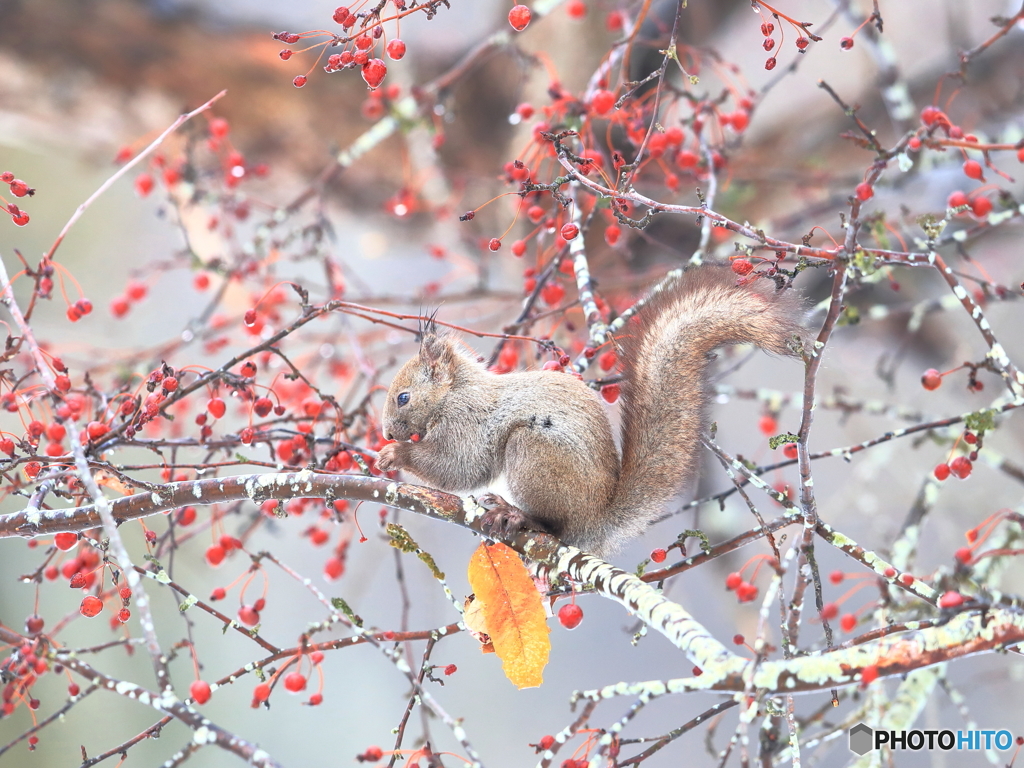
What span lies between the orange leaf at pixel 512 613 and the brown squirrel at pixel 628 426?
119 millimetres

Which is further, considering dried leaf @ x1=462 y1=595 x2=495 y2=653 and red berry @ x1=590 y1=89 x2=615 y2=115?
red berry @ x1=590 y1=89 x2=615 y2=115

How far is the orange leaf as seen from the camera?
1236 mm

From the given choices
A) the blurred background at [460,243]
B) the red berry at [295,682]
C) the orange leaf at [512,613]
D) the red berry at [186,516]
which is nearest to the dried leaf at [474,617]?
the orange leaf at [512,613]

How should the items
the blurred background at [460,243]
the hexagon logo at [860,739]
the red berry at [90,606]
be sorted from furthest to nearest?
the blurred background at [460,243], the hexagon logo at [860,739], the red berry at [90,606]

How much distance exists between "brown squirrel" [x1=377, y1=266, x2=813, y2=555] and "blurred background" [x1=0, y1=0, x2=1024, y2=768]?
1.79 ft

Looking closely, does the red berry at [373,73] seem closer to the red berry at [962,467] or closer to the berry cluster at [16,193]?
the berry cluster at [16,193]

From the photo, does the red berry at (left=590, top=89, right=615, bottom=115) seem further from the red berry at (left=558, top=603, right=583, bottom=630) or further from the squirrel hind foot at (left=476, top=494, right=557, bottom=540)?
the red berry at (left=558, top=603, right=583, bottom=630)

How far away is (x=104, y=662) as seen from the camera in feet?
11.4

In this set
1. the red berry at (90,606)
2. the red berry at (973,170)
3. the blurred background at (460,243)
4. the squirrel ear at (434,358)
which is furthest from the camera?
the blurred background at (460,243)

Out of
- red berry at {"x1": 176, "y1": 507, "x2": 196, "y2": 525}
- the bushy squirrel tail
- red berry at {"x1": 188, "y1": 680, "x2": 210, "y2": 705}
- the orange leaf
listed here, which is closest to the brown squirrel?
the bushy squirrel tail

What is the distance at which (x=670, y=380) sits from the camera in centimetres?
158

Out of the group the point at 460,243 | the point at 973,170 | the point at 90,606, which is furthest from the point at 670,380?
the point at 460,243

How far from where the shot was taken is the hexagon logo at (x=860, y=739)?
1.63 meters

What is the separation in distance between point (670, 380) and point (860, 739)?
0.83m
